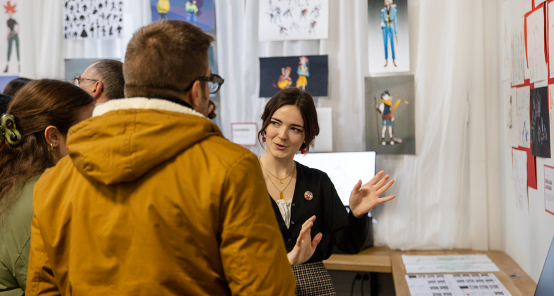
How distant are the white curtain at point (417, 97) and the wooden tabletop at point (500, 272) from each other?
0.06 meters

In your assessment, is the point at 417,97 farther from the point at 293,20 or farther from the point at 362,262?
the point at 362,262

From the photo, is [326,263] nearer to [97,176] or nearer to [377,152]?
[377,152]

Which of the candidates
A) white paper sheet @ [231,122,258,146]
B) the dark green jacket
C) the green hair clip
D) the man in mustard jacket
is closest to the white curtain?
white paper sheet @ [231,122,258,146]

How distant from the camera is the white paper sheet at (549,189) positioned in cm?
157

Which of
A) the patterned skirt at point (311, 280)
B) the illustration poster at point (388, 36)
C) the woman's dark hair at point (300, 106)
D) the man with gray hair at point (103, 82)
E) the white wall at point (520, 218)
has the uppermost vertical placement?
the illustration poster at point (388, 36)

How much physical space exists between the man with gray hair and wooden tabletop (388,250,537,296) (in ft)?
4.59

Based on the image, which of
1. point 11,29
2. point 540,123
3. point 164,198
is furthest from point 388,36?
point 11,29

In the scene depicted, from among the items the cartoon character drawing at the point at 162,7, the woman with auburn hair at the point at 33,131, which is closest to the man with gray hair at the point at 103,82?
the woman with auburn hair at the point at 33,131

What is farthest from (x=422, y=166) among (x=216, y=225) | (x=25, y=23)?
(x=25, y=23)

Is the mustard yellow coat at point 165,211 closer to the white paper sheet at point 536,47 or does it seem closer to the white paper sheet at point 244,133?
the white paper sheet at point 536,47

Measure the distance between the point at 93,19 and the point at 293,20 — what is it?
1.33m

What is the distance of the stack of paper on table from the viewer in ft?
6.72

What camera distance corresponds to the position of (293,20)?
8.34 ft

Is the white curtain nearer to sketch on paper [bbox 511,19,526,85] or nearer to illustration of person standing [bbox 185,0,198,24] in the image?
illustration of person standing [bbox 185,0,198,24]
